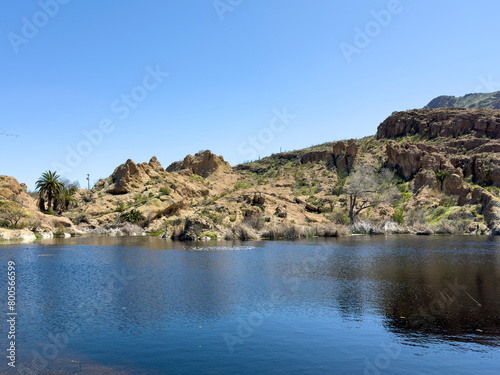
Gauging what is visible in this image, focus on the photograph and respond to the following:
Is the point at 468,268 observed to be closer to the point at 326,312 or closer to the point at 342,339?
the point at 326,312

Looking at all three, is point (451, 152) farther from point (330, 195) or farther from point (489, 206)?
point (330, 195)

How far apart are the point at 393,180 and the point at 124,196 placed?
57.0 metres

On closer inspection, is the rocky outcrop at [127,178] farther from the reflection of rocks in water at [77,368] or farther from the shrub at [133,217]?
the reflection of rocks in water at [77,368]

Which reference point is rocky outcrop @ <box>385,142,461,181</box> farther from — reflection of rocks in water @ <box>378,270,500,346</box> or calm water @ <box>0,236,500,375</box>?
reflection of rocks in water @ <box>378,270,500,346</box>

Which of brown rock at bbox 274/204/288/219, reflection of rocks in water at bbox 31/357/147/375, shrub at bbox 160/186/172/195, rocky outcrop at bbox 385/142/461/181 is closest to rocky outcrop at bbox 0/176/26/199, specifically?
shrub at bbox 160/186/172/195

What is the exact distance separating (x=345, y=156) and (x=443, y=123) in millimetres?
26865

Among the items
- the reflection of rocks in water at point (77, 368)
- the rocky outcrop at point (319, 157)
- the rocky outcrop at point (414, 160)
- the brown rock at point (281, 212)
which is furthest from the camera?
the rocky outcrop at point (319, 157)

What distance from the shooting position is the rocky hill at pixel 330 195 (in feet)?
→ 195

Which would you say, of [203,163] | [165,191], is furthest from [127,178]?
[203,163]

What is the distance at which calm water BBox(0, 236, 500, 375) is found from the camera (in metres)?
10.4

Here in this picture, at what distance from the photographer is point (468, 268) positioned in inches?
978

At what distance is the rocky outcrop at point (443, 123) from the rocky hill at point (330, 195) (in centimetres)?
25

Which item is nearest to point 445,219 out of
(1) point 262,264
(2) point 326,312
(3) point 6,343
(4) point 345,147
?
(4) point 345,147

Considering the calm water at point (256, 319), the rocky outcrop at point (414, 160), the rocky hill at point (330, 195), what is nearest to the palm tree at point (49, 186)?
the rocky hill at point (330, 195)
